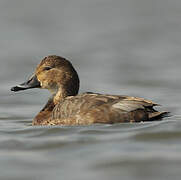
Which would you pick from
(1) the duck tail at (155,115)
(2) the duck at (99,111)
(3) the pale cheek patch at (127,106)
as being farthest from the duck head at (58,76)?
(1) the duck tail at (155,115)

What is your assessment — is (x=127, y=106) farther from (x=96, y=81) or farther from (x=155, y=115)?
(x=96, y=81)

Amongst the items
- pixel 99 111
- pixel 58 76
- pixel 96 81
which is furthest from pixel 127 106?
pixel 96 81

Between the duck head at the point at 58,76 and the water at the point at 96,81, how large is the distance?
78cm

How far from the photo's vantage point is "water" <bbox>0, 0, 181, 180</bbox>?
861 centimetres

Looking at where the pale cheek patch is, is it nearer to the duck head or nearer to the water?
the water

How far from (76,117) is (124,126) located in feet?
2.43

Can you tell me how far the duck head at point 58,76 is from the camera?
39.2 feet

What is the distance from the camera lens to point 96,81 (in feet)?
58.8

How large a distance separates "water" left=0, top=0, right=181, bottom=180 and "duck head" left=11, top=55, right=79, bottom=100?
778 millimetres

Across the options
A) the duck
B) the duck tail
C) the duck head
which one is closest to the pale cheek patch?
the duck

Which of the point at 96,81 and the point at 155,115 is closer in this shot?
the point at 155,115

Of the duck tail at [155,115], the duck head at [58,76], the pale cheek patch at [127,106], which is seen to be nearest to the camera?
the pale cheek patch at [127,106]

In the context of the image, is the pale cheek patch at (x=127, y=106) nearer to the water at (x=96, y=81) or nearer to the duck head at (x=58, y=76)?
the water at (x=96, y=81)

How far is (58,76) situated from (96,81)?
Result: 235 inches
